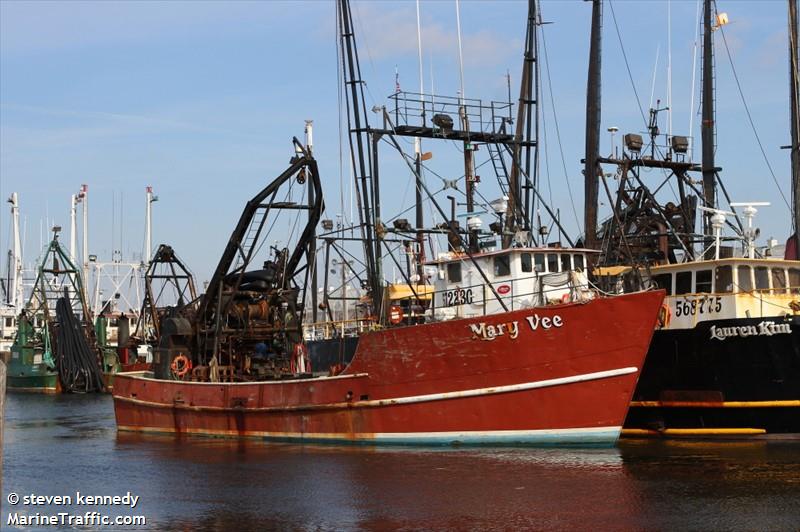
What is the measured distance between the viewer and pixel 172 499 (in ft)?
55.3

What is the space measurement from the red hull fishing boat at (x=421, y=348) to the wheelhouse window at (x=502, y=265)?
26mm

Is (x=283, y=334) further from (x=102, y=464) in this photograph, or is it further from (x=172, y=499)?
(x=172, y=499)

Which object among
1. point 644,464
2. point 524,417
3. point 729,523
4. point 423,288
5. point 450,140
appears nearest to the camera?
point 729,523

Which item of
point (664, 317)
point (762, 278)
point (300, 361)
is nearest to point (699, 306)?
point (664, 317)

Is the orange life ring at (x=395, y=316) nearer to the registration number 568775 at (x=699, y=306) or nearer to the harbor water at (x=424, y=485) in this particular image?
the harbor water at (x=424, y=485)

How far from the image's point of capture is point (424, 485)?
55.9 feet

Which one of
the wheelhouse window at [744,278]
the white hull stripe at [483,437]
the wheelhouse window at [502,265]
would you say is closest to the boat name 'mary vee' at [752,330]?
the wheelhouse window at [744,278]

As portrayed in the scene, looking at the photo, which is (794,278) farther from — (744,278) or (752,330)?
(752,330)

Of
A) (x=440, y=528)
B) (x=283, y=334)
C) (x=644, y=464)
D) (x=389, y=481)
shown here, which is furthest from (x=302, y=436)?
(x=440, y=528)

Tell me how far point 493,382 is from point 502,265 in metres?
3.05

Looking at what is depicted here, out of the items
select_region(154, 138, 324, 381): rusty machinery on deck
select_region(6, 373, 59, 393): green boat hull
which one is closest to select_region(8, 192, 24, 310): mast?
select_region(6, 373, 59, 393): green boat hull

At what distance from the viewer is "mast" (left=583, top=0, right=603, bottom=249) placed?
27.8m

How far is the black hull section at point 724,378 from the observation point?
21.5m

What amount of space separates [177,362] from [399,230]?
6724 mm
